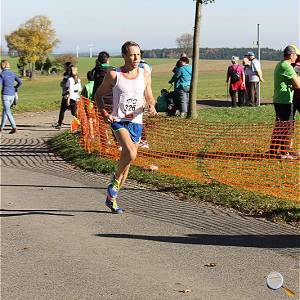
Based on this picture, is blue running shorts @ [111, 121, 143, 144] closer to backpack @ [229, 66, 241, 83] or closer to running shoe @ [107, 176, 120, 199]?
running shoe @ [107, 176, 120, 199]

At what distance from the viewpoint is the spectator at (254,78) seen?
23062 mm

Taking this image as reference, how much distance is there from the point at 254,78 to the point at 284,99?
1158cm

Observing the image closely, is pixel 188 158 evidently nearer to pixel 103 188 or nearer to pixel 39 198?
pixel 103 188

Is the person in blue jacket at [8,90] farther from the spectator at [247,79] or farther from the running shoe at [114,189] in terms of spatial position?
the running shoe at [114,189]

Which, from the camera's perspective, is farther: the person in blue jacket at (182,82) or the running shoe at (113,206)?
the person in blue jacket at (182,82)

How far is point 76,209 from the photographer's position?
808 cm

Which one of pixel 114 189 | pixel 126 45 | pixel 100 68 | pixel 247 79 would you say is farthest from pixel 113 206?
pixel 247 79

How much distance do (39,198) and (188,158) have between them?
9.98ft

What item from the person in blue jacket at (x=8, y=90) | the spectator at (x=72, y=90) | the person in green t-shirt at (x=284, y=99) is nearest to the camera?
the person in green t-shirt at (x=284, y=99)

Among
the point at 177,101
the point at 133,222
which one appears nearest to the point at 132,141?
the point at 133,222

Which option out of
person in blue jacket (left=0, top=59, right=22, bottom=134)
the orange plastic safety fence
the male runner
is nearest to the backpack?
person in blue jacket (left=0, top=59, right=22, bottom=134)

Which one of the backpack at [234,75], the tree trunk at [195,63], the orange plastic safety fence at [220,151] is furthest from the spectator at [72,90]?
the backpack at [234,75]

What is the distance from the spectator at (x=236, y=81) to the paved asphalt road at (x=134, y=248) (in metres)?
13.7

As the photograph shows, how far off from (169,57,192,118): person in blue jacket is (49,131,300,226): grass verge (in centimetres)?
703
